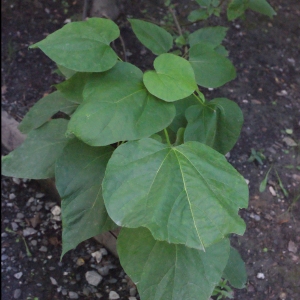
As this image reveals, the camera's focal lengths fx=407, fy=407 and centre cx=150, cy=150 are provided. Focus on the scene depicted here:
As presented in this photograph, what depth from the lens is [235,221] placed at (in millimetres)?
974

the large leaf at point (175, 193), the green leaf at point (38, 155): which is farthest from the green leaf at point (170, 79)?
the green leaf at point (38, 155)

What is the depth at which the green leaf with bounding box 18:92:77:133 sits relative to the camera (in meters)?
1.48

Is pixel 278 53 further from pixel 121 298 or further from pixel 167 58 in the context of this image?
pixel 121 298

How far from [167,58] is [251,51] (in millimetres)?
1463

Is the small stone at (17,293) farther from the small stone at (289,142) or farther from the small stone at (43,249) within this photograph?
the small stone at (289,142)

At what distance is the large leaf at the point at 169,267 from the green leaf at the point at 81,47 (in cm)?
50

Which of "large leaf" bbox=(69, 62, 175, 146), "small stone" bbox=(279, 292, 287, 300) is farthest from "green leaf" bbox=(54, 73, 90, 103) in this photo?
"small stone" bbox=(279, 292, 287, 300)

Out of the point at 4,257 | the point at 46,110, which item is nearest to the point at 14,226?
the point at 4,257

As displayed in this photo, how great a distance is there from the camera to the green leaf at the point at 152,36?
1365mm

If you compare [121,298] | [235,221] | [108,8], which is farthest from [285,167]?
[108,8]

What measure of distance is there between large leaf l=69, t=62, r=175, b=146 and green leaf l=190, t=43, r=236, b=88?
8.2 inches

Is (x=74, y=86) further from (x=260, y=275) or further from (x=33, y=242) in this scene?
(x=260, y=275)

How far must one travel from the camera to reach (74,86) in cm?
134

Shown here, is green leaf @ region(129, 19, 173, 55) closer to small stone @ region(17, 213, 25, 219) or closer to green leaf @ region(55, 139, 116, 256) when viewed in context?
green leaf @ region(55, 139, 116, 256)
